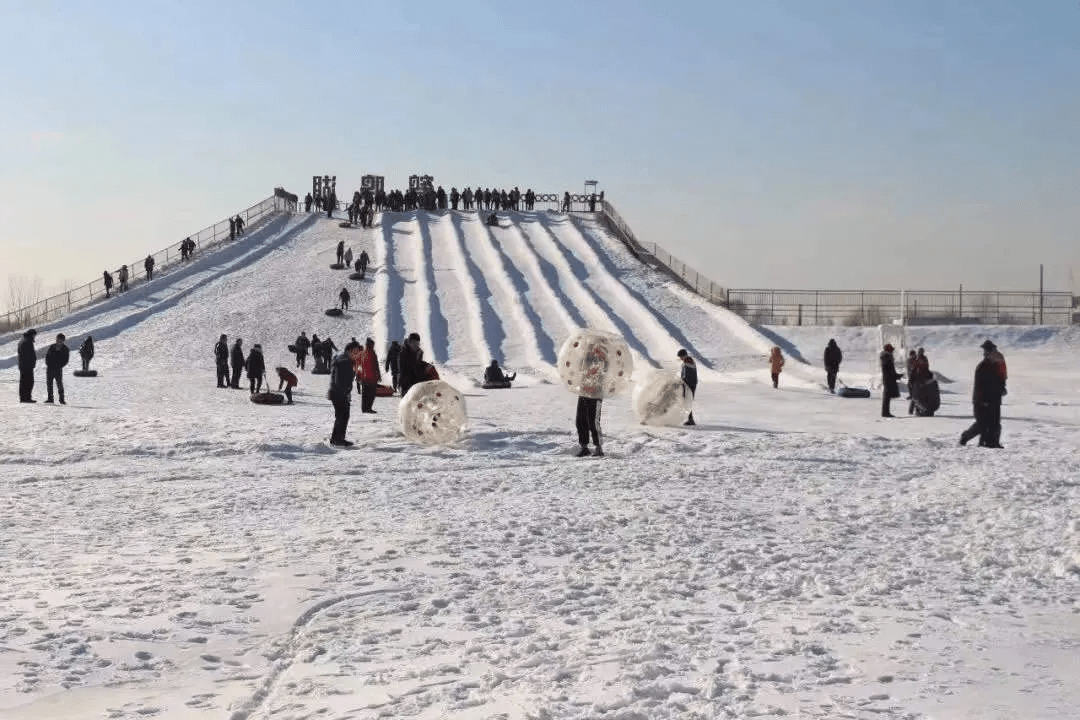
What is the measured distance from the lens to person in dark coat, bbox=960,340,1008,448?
14148 millimetres

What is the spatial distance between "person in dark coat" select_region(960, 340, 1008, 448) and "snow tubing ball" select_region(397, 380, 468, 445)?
6.11 m

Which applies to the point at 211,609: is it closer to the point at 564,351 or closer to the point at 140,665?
the point at 140,665

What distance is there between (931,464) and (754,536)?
4.76 meters

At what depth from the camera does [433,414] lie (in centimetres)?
1412

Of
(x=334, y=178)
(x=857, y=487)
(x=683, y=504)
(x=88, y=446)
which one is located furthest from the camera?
(x=334, y=178)

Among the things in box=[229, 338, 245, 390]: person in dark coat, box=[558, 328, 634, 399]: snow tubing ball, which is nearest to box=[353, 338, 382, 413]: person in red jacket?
box=[558, 328, 634, 399]: snow tubing ball

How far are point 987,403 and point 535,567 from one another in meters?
8.56

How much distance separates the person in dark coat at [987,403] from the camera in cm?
1415

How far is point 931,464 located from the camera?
1261 centimetres

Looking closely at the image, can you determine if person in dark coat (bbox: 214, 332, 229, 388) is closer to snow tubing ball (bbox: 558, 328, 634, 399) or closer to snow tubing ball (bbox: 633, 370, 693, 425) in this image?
snow tubing ball (bbox: 633, 370, 693, 425)

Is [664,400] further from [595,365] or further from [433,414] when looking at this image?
[433,414]

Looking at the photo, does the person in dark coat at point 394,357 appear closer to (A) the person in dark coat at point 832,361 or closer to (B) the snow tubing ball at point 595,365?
(B) the snow tubing ball at point 595,365

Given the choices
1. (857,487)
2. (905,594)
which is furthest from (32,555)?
(857,487)

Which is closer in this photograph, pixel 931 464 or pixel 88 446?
pixel 931 464
